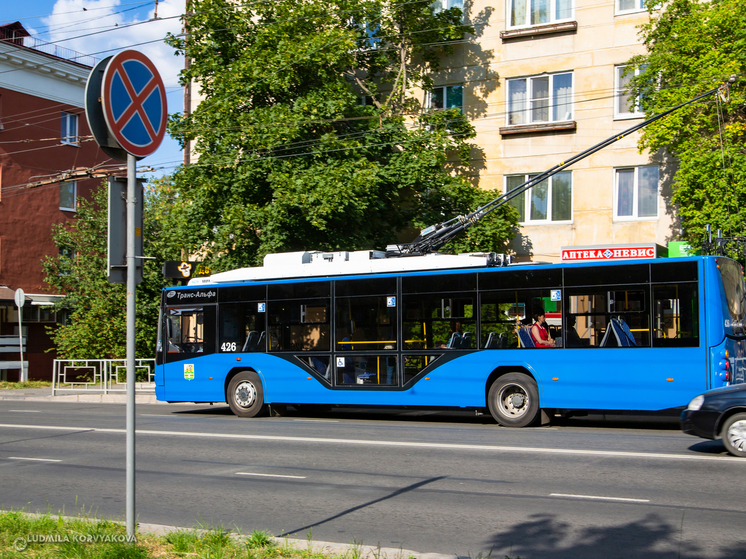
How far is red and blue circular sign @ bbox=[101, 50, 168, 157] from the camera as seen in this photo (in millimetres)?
4977

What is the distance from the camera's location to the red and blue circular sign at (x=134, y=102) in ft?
16.3

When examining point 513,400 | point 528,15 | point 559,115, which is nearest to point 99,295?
point 559,115

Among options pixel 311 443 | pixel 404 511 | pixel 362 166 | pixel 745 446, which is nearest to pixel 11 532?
pixel 404 511

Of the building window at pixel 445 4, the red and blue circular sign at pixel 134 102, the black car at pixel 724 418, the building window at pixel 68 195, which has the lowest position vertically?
the black car at pixel 724 418

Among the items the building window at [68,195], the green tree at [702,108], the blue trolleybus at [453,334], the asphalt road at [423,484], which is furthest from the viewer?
the building window at [68,195]

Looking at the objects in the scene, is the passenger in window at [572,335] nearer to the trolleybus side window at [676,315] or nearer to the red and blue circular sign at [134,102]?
the trolleybus side window at [676,315]

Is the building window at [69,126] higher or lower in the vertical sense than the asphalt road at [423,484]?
higher

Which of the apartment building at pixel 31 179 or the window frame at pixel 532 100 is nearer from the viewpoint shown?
the window frame at pixel 532 100

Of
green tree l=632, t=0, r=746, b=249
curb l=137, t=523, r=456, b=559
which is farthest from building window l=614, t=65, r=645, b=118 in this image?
curb l=137, t=523, r=456, b=559

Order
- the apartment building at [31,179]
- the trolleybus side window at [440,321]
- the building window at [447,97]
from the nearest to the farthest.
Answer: the trolleybus side window at [440,321], the building window at [447,97], the apartment building at [31,179]

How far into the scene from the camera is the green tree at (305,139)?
2134 centimetres

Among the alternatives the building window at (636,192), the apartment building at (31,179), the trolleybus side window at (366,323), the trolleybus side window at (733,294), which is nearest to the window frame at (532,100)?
the building window at (636,192)

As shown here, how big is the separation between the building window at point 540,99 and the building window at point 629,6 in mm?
2336

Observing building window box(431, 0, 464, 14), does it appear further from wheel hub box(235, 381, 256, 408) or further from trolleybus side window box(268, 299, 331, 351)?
wheel hub box(235, 381, 256, 408)
